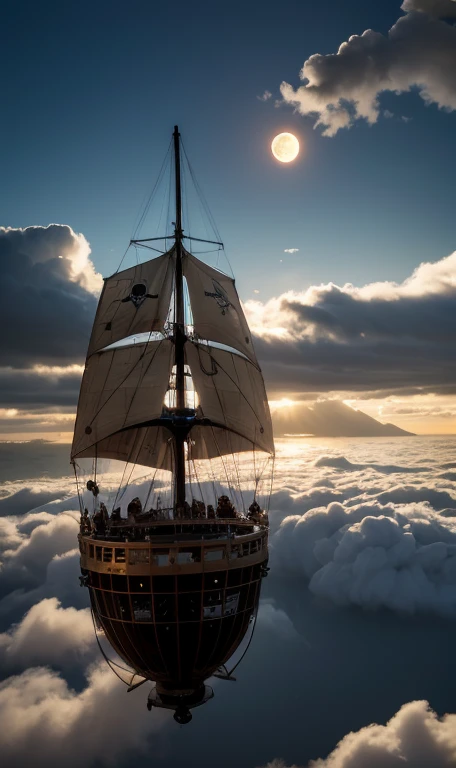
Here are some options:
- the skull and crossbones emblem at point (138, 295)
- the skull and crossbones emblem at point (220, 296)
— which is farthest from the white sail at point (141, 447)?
the skull and crossbones emblem at point (220, 296)

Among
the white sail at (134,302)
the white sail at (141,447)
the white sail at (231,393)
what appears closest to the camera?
the white sail at (231,393)

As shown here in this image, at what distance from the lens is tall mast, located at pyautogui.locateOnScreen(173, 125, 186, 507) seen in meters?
36.3

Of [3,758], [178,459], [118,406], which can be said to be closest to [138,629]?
[178,459]

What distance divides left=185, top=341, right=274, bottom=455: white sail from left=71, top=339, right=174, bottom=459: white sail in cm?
264

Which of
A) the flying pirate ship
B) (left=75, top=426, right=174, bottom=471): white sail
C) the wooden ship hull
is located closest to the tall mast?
the flying pirate ship

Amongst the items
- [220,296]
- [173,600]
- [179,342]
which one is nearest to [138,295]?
[179,342]

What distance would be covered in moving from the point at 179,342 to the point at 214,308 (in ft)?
14.0

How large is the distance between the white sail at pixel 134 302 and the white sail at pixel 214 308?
1853 mm

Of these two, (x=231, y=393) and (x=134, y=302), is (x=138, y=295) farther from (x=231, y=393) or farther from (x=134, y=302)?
(x=231, y=393)

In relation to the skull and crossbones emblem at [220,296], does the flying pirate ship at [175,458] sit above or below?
below

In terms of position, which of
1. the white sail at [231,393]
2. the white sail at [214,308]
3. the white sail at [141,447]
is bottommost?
the white sail at [141,447]

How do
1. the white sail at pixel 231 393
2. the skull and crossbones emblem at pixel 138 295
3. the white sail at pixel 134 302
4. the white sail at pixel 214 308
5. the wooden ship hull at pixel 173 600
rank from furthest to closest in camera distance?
1. the white sail at pixel 214 308
2. the skull and crossbones emblem at pixel 138 295
3. the white sail at pixel 134 302
4. the white sail at pixel 231 393
5. the wooden ship hull at pixel 173 600

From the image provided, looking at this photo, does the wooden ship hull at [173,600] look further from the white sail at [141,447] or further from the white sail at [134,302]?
the white sail at [134,302]

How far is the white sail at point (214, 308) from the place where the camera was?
38.1 m
